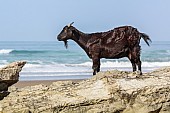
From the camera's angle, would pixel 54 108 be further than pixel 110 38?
No

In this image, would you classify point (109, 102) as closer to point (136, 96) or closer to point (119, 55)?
point (136, 96)

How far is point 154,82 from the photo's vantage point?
22.7 ft

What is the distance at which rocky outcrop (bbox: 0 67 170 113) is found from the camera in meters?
6.40

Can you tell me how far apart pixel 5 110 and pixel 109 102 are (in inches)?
60.1

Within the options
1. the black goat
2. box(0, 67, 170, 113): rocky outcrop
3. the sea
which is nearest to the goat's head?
the black goat

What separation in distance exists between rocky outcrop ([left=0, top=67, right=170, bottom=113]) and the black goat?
2971 mm

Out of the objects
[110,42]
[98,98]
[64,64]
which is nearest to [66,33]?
[110,42]

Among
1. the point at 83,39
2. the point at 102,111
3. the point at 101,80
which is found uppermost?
the point at 83,39

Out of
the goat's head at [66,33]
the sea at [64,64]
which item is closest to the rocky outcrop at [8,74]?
the goat's head at [66,33]

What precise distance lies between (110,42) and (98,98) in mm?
3663

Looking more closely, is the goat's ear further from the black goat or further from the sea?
the sea

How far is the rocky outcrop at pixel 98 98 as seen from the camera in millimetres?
6398

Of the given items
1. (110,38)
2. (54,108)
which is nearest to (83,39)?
(110,38)

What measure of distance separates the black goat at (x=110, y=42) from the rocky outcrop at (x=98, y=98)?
2971 mm
